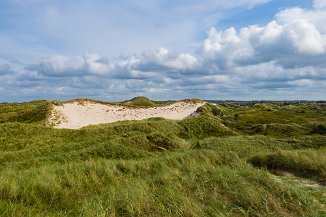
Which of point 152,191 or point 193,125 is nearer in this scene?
point 152,191

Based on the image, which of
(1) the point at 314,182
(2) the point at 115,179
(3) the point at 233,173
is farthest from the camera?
(1) the point at 314,182

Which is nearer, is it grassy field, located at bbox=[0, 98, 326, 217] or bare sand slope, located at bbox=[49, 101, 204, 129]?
grassy field, located at bbox=[0, 98, 326, 217]

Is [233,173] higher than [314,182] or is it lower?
higher

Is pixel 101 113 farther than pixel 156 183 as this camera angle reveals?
Yes

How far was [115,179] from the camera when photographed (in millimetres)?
13664

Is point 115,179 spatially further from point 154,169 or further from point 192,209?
point 192,209

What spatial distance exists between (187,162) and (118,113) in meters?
33.3

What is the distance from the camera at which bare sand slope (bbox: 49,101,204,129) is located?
4253 cm

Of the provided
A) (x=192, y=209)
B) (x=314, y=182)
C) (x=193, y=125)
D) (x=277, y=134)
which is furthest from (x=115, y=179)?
(x=277, y=134)

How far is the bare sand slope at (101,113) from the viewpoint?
140 feet

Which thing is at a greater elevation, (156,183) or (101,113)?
(101,113)

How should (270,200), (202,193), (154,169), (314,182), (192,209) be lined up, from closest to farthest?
(192,209) < (270,200) < (202,193) < (314,182) < (154,169)

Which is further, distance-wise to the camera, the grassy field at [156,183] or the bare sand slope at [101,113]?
the bare sand slope at [101,113]

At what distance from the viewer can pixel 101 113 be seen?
158 feet
